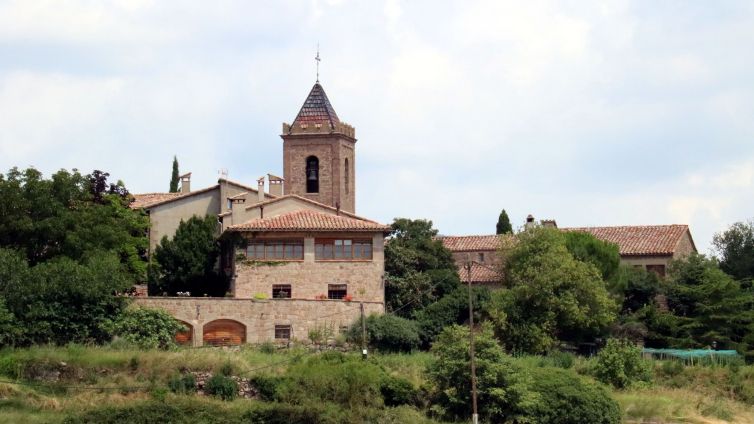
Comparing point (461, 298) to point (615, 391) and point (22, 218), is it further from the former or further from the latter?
point (22, 218)

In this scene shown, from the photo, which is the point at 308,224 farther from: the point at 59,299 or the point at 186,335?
the point at 59,299

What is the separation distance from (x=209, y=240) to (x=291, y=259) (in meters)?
5.09

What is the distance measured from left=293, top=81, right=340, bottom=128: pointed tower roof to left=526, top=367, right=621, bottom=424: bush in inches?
1073

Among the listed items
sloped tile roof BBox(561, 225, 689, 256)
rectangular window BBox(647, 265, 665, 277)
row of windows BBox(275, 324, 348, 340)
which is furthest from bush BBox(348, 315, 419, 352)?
rectangular window BBox(647, 265, 665, 277)

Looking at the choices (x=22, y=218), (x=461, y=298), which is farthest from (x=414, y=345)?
(x=22, y=218)

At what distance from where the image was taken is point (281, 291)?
187 feet

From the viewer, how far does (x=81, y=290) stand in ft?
164

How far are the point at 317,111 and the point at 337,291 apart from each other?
18322 mm

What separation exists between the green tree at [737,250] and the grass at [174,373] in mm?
20221

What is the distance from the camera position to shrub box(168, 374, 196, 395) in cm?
4678

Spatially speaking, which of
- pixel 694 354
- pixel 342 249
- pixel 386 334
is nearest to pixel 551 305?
pixel 694 354

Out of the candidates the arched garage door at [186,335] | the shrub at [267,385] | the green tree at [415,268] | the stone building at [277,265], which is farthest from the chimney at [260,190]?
the shrub at [267,385]

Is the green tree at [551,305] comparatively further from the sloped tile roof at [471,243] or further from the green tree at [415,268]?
the sloped tile roof at [471,243]

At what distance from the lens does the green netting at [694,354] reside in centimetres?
5778
